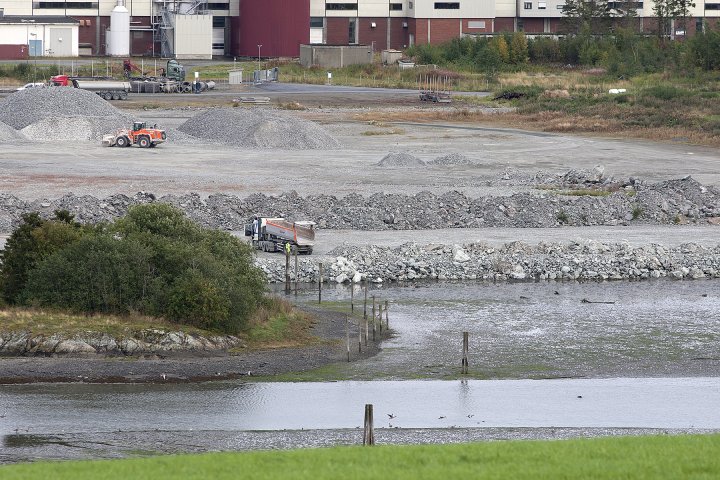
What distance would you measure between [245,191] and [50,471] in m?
47.7

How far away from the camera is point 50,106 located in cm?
9069

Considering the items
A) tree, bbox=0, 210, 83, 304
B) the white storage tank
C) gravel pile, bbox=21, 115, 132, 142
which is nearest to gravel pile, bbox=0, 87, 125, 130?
gravel pile, bbox=21, 115, 132, 142

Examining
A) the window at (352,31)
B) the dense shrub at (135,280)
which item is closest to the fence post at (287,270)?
the dense shrub at (135,280)

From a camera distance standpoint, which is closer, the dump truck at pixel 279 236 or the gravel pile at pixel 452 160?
the dump truck at pixel 279 236

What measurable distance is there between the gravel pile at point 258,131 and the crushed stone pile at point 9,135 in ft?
39.7

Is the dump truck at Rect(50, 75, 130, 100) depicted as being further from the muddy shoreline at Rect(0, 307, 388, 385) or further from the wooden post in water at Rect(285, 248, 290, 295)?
the muddy shoreline at Rect(0, 307, 388, 385)

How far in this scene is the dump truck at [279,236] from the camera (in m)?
50.7

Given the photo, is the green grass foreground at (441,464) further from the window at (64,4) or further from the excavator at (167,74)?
the window at (64,4)

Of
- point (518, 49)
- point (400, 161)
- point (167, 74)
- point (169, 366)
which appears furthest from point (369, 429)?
point (518, 49)

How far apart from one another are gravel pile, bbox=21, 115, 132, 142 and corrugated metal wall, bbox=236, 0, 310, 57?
56.6 m

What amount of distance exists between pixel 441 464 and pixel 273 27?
129m

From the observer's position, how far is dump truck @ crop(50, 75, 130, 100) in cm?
11446

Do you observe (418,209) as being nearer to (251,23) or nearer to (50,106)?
(50,106)

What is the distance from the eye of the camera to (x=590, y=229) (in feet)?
190
